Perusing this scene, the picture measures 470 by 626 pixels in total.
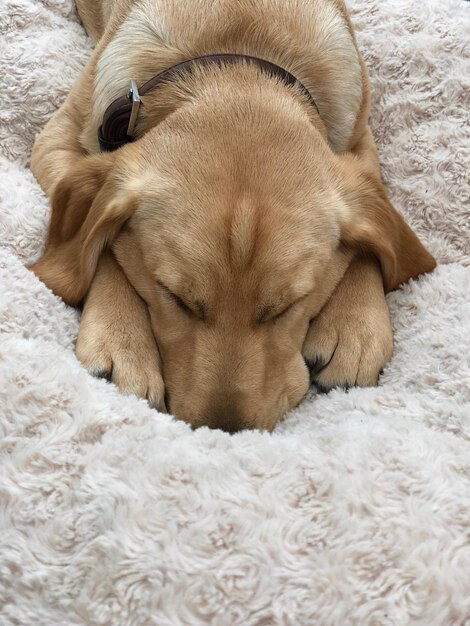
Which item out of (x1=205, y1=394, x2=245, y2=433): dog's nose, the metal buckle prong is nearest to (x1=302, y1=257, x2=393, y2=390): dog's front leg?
(x1=205, y1=394, x2=245, y2=433): dog's nose

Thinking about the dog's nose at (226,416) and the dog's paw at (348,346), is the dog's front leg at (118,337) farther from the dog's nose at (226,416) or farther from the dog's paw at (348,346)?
the dog's paw at (348,346)

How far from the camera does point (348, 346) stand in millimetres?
2375

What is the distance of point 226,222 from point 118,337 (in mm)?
553

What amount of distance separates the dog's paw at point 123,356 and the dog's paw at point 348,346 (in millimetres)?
537

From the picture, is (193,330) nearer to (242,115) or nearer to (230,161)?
(230,161)

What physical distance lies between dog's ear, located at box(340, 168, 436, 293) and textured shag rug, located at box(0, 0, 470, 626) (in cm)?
13

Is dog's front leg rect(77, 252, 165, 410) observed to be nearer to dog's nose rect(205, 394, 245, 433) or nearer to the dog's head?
the dog's head

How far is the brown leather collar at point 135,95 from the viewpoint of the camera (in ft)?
8.09

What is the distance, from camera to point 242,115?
2234 mm

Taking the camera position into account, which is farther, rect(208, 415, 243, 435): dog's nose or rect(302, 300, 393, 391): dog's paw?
rect(302, 300, 393, 391): dog's paw

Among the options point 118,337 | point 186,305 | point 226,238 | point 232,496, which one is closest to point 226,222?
point 226,238

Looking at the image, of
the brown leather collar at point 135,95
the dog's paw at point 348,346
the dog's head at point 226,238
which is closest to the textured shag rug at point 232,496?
the dog's paw at point 348,346

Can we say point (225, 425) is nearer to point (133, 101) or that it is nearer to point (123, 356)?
point (123, 356)

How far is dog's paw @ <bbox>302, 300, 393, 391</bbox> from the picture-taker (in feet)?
7.72
